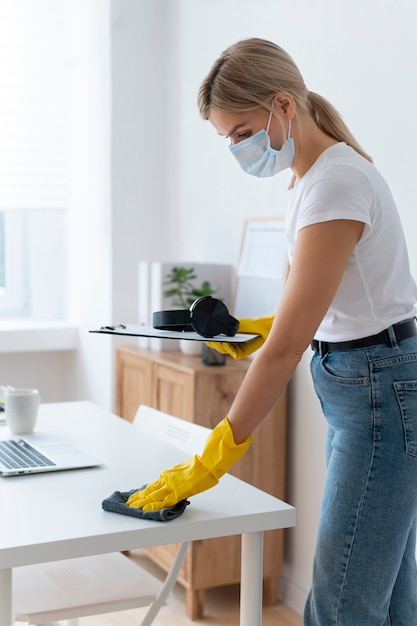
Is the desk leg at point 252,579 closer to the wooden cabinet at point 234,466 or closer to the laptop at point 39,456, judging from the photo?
the laptop at point 39,456

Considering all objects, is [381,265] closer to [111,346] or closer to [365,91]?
[365,91]

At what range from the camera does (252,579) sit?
4.75 feet

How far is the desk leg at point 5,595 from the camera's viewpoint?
4.17ft

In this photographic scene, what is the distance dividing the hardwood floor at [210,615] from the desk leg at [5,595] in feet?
4.97

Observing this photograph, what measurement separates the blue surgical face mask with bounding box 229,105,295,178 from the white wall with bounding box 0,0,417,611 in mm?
771

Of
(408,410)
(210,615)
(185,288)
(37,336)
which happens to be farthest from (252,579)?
(37,336)

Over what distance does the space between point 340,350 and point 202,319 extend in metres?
0.25

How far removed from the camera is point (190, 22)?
3.43 meters

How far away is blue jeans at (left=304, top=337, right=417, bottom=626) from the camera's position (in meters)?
1.47

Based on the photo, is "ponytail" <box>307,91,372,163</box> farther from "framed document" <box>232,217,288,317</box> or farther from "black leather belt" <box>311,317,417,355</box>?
"framed document" <box>232,217,288,317</box>

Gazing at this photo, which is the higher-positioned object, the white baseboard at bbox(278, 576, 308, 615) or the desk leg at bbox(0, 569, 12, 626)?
the desk leg at bbox(0, 569, 12, 626)

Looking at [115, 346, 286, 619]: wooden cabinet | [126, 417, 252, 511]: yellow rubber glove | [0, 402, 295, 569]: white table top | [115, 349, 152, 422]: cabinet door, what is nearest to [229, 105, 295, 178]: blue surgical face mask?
[126, 417, 252, 511]: yellow rubber glove

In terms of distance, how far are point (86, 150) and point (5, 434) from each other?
6.61 feet

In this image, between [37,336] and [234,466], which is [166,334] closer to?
[234,466]
